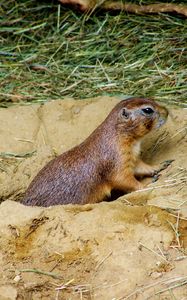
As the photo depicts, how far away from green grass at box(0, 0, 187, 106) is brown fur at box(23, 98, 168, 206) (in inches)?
42.7

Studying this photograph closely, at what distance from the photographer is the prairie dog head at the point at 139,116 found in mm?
7516

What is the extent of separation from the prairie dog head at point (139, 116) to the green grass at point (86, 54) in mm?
1005

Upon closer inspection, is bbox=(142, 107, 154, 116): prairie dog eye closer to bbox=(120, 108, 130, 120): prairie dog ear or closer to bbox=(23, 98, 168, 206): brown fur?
bbox=(23, 98, 168, 206): brown fur

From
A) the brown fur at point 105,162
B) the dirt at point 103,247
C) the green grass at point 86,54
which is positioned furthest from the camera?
the green grass at point 86,54

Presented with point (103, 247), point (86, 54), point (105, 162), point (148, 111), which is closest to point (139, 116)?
point (148, 111)

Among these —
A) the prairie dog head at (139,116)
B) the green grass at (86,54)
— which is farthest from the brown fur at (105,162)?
the green grass at (86,54)

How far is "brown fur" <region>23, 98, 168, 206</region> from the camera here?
740cm

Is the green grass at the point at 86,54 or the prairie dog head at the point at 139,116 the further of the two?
the green grass at the point at 86,54

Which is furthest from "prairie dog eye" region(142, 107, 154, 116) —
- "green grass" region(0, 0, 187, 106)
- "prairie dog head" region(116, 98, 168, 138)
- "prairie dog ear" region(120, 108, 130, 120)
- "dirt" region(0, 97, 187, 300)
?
"green grass" region(0, 0, 187, 106)

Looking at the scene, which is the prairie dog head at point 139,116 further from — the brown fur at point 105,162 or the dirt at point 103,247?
the dirt at point 103,247

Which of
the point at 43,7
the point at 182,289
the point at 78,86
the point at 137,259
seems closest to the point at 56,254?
the point at 137,259

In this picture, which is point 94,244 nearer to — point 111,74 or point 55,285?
point 55,285

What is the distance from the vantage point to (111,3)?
10.2 m

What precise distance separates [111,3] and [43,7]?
1.00 meters
